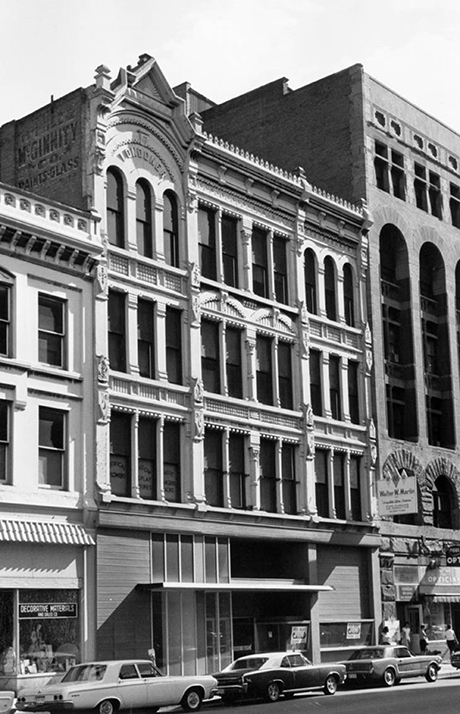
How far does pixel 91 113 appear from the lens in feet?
121

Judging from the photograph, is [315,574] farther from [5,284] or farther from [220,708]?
[5,284]

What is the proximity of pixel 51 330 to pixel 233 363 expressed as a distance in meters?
8.77

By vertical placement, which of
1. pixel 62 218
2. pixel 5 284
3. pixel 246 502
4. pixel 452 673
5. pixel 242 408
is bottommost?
pixel 452 673

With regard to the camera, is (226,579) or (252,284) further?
(252,284)

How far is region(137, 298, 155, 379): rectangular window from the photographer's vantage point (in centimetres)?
3719

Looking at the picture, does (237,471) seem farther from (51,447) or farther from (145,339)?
(51,447)

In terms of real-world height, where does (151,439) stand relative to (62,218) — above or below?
below

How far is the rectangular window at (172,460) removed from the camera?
37.4 metres

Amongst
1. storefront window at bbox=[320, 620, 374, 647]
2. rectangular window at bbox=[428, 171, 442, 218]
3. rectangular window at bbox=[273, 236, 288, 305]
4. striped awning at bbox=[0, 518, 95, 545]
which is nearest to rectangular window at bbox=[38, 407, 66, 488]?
striped awning at bbox=[0, 518, 95, 545]

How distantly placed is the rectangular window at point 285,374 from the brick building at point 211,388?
0.12 m

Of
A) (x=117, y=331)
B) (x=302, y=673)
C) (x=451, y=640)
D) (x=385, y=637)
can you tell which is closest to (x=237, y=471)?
(x=117, y=331)

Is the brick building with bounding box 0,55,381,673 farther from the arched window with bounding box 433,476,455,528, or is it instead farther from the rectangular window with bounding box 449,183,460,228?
the rectangular window with bounding box 449,183,460,228

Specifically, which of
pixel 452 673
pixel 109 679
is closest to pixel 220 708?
pixel 109 679

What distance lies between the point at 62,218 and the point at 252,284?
963cm
